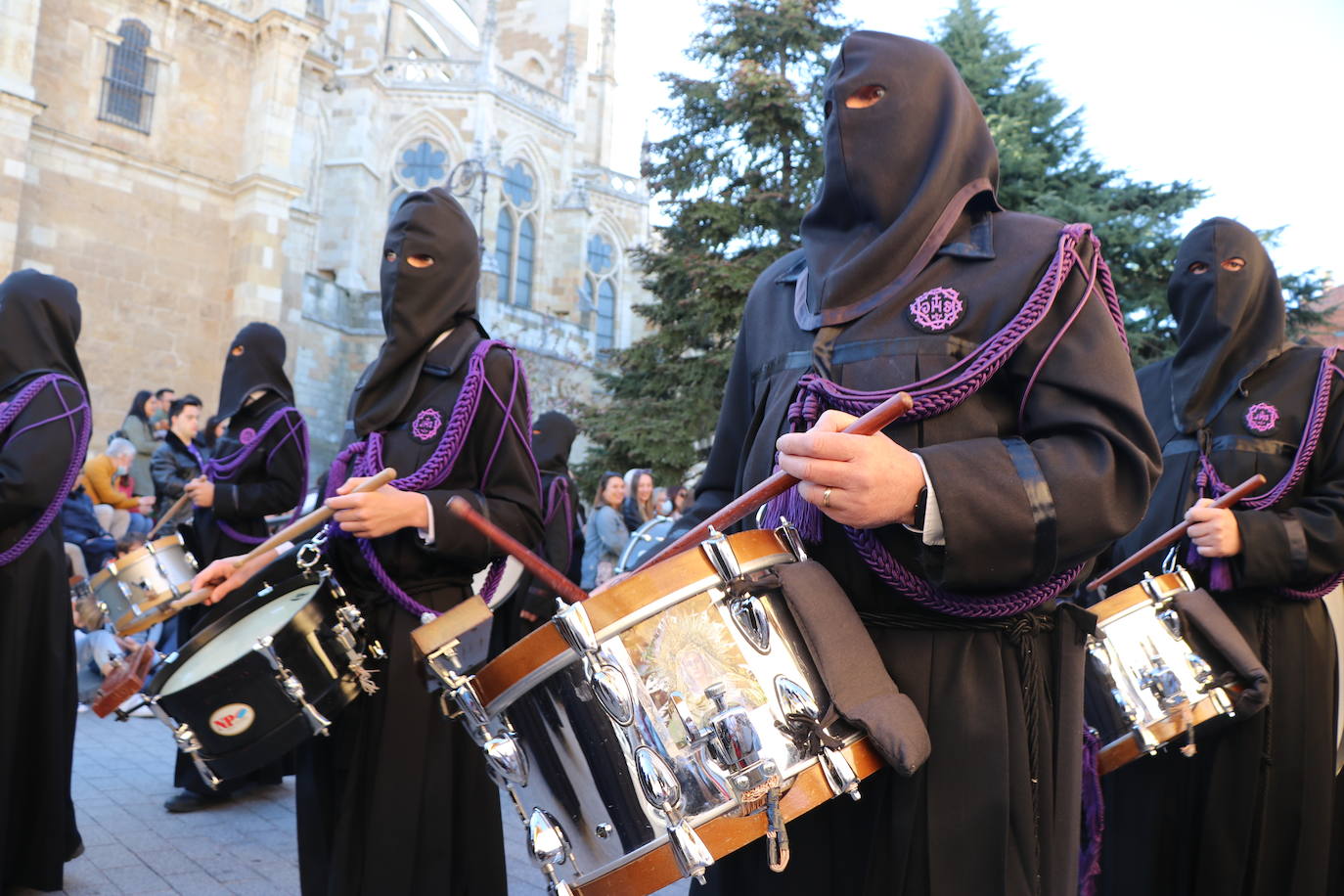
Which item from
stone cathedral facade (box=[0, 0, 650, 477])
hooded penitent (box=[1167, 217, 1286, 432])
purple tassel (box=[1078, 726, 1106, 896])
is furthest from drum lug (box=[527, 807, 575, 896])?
stone cathedral facade (box=[0, 0, 650, 477])

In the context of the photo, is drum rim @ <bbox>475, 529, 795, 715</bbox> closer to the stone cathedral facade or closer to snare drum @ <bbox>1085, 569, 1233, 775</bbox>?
snare drum @ <bbox>1085, 569, 1233, 775</bbox>

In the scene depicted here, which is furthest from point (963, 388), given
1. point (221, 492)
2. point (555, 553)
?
point (555, 553)

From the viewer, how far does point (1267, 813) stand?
11.6ft

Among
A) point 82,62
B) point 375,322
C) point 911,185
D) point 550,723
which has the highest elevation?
point 82,62

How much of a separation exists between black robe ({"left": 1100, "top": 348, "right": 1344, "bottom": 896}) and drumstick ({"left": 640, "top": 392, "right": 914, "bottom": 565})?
240cm

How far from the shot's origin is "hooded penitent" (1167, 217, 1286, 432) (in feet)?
13.0

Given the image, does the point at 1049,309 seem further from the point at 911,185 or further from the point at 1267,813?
the point at 1267,813

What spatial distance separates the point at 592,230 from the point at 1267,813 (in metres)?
42.9

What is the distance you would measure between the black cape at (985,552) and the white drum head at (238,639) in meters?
1.76

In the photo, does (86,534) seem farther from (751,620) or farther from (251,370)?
(751,620)

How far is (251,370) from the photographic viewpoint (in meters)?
6.88

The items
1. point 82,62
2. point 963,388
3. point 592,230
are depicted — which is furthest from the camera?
point 592,230

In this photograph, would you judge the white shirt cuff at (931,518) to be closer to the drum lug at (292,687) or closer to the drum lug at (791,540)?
the drum lug at (791,540)

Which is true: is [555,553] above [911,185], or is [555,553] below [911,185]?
below
